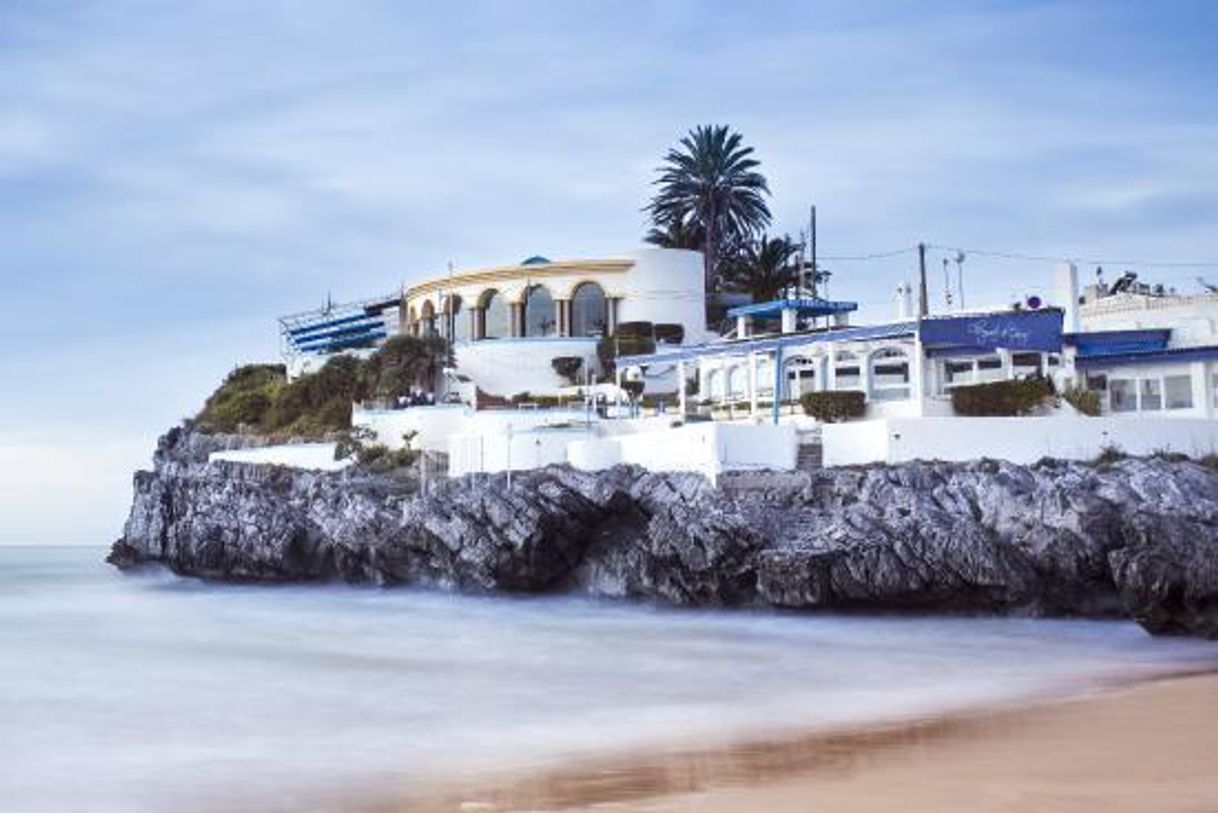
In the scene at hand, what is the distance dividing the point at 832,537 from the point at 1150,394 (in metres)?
12.1

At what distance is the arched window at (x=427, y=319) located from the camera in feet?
177

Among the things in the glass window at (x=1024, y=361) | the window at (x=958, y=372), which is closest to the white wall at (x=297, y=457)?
the window at (x=958, y=372)

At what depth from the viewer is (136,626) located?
31.7m

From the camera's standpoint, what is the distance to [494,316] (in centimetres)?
5275

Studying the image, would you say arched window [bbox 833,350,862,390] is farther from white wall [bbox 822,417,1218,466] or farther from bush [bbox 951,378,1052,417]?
white wall [bbox 822,417,1218,466]

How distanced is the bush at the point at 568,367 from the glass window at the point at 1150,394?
67.9 feet

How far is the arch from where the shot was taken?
5228cm

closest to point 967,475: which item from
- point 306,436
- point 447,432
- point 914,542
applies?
point 914,542

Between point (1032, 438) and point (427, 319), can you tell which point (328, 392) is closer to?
point (427, 319)

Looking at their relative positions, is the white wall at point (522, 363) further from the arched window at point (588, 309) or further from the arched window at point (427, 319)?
the arched window at point (427, 319)

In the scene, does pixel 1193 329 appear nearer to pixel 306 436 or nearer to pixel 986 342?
pixel 986 342

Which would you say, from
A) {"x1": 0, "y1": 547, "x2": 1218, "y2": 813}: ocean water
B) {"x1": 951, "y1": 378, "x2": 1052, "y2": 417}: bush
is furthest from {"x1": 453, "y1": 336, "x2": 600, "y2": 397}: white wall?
{"x1": 951, "y1": 378, "x2": 1052, "y2": 417}: bush

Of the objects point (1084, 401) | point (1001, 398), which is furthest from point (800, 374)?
point (1084, 401)

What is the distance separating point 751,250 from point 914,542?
34.4 m
